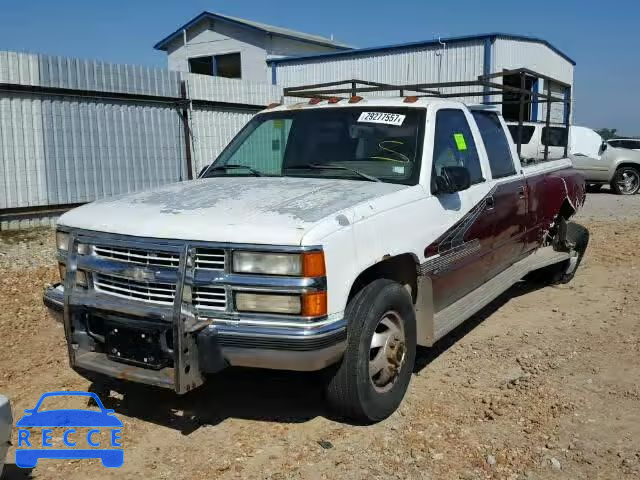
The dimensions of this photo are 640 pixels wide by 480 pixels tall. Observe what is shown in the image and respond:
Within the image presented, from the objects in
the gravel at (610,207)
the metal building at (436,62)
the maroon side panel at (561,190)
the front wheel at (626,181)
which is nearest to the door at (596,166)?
the front wheel at (626,181)

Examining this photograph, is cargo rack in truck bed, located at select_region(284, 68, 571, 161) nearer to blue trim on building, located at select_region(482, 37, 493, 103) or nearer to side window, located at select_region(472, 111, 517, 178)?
side window, located at select_region(472, 111, 517, 178)

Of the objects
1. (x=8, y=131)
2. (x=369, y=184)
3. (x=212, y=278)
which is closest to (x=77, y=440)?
(x=212, y=278)

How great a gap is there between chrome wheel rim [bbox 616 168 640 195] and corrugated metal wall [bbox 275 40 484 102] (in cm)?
471

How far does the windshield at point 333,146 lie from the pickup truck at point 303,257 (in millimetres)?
12

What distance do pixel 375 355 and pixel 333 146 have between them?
1.69 m

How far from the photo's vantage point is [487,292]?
17.1ft

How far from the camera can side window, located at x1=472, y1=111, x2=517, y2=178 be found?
5305mm

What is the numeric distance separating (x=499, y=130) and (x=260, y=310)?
3.50 meters

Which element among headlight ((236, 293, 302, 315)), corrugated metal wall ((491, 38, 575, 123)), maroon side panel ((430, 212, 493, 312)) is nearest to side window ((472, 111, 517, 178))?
maroon side panel ((430, 212, 493, 312))

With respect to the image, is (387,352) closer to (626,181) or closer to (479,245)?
(479,245)

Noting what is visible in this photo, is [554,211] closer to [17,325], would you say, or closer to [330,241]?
[330,241]

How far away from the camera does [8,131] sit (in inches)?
388

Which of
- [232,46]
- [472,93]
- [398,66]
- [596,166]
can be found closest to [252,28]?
[232,46]

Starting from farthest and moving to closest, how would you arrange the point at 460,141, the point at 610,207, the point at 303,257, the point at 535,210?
the point at 610,207, the point at 535,210, the point at 460,141, the point at 303,257
